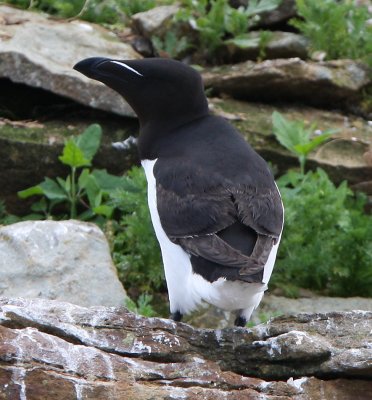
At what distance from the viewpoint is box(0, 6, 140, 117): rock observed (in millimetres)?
9484

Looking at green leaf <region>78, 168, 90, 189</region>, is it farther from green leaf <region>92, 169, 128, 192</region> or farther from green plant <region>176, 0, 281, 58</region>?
green plant <region>176, 0, 281, 58</region>

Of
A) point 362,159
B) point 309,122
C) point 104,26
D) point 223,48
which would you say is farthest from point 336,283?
point 104,26

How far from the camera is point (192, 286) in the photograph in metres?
6.05

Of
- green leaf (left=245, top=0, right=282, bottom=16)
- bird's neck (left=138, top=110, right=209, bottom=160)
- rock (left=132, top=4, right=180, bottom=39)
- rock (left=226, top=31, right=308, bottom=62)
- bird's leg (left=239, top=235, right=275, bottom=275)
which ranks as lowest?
rock (left=226, top=31, right=308, bottom=62)

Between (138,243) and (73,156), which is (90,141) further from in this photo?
(138,243)

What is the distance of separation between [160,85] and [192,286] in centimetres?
153

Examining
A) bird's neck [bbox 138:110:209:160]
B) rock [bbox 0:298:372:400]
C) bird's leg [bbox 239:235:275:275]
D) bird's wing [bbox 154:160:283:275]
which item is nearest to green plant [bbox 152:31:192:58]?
bird's neck [bbox 138:110:209:160]

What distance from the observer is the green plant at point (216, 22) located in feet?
33.9

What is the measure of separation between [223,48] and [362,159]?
1.78 m

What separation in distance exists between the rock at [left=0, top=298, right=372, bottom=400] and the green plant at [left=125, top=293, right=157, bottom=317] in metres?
1.69

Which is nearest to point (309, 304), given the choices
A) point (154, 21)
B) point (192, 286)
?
point (192, 286)

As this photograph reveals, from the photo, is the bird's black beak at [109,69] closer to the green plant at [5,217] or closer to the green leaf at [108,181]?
the green leaf at [108,181]

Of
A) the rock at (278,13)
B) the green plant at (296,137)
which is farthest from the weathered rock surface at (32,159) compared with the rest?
the rock at (278,13)

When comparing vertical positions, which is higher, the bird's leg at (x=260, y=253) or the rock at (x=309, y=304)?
the bird's leg at (x=260, y=253)
